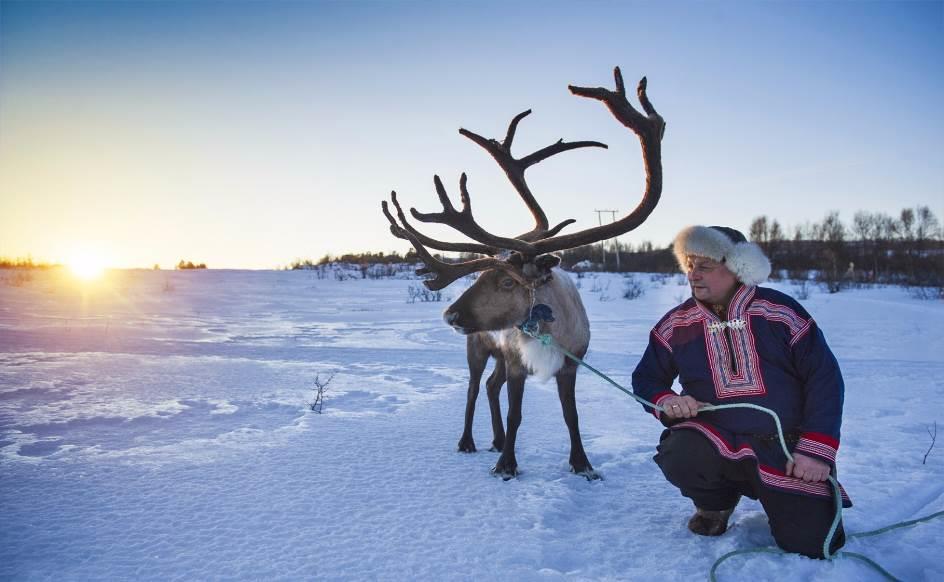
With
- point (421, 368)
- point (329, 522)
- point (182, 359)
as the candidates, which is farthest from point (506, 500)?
point (182, 359)

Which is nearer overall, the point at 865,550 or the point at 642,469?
the point at 865,550

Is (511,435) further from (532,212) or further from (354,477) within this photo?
(532,212)

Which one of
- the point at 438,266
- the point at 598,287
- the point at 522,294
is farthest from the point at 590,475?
the point at 598,287

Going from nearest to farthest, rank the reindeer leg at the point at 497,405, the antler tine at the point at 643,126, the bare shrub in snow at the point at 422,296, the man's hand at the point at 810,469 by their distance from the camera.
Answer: the man's hand at the point at 810,469, the antler tine at the point at 643,126, the reindeer leg at the point at 497,405, the bare shrub in snow at the point at 422,296

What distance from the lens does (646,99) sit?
3254 mm

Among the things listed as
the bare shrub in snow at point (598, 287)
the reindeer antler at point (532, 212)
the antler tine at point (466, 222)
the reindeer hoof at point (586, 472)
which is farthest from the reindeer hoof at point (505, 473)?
the bare shrub in snow at point (598, 287)

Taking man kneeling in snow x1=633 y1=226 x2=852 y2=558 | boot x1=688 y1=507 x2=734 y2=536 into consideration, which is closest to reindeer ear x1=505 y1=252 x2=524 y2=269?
man kneeling in snow x1=633 y1=226 x2=852 y2=558

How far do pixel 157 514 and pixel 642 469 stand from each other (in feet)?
8.82

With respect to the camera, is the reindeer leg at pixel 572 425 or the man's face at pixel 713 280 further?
the reindeer leg at pixel 572 425

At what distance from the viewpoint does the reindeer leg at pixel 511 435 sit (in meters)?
3.29

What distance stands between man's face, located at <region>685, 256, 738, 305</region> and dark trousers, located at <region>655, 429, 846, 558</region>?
0.63 metres

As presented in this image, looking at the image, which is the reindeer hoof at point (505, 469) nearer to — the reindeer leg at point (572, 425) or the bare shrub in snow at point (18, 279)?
the reindeer leg at point (572, 425)

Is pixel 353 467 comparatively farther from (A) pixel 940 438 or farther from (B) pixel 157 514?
(A) pixel 940 438

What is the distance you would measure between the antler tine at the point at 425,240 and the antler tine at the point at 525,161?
45cm
